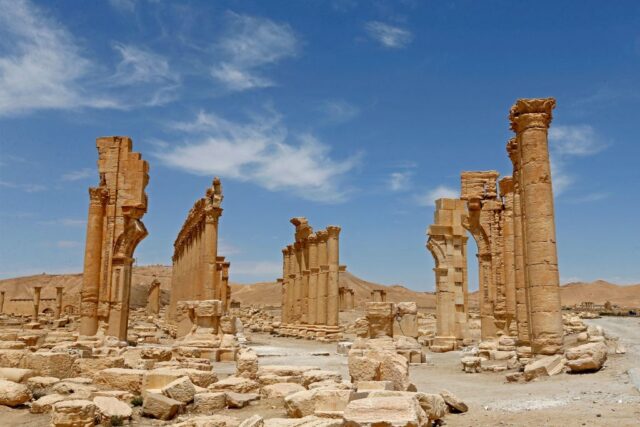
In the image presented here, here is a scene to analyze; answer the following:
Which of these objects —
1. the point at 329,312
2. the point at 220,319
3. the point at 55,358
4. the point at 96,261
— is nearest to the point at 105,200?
the point at 96,261

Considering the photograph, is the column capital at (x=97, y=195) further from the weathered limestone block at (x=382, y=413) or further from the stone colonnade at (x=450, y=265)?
the weathered limestone block at (x=382, y=413)

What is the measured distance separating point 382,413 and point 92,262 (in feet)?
55.3

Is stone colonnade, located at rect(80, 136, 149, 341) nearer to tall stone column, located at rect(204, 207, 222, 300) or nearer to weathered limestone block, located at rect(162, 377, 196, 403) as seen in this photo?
tall stone column, located at rect(204, 207, 222, 300)

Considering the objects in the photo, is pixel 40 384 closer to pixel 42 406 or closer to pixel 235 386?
pixel 42 406

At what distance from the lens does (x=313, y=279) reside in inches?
1284

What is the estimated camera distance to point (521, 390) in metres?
9.96

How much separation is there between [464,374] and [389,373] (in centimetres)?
517

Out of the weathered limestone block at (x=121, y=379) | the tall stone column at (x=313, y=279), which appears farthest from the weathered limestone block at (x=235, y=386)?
the tall stone column at (x=313, y=279)

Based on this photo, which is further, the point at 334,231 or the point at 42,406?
the point at 334,231

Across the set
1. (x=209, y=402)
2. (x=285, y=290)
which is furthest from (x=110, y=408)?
(x=285, y=290)

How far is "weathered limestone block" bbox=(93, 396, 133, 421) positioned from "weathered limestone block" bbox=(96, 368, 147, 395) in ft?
5.04

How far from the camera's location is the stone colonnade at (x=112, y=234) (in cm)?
2044

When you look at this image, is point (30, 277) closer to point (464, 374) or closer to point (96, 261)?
point (96, 261)

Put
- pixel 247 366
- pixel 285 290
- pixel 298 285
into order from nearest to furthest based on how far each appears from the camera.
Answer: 1. pixel 247 366
2. pixel 298 285
3. pixel 285 290
